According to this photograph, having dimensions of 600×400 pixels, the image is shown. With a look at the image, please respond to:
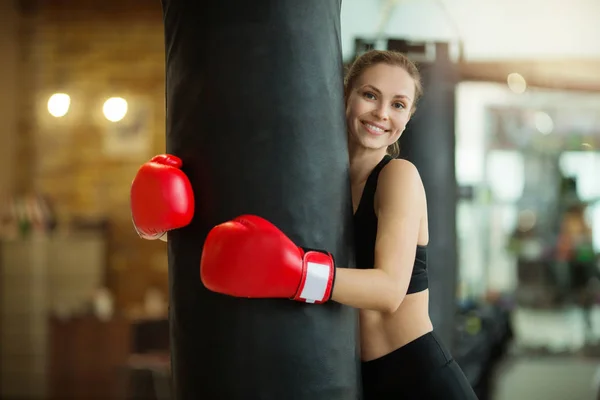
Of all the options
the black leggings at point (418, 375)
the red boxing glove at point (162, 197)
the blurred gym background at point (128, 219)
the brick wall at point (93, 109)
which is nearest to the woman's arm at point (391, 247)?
the black leggings at point (418, 375)

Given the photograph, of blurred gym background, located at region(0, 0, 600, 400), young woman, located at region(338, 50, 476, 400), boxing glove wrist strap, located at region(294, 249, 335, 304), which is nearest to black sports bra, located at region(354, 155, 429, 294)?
young woman, located at region(338, 50, 476, 400)

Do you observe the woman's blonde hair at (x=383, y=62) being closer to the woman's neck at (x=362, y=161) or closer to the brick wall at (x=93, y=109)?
the woman's neck at (x=362, y=161)

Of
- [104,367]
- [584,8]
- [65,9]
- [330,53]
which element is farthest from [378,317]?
[65,9]

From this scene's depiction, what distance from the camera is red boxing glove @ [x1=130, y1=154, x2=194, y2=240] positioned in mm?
1138

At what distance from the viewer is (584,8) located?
159 centimetres

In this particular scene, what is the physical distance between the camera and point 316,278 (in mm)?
1074

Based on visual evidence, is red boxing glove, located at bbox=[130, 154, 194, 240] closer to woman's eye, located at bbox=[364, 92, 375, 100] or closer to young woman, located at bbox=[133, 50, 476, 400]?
young woman, located at bbox=[133, 50, 476, 400]

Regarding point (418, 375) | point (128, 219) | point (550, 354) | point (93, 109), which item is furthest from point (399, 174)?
point (93, 109)

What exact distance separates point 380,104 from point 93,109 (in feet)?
19.5

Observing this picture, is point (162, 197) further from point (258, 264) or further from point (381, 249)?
point (381, 249)

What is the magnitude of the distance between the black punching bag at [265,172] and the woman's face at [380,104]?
53mm

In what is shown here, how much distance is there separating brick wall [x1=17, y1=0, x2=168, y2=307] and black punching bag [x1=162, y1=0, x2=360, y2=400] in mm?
5634

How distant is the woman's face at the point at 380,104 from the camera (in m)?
1.22

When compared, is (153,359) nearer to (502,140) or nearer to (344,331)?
(502,140)
